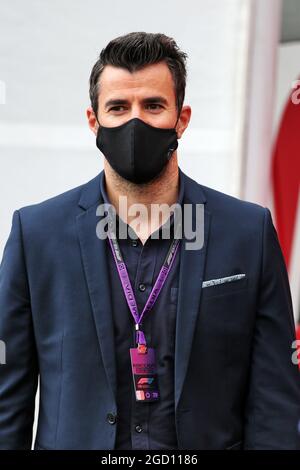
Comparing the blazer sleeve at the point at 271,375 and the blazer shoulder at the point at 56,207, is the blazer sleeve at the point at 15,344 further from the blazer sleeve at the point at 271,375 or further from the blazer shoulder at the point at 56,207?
the blazer sleeve at the point at 271,375

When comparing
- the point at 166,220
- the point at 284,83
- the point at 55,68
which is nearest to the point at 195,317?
the point at 166,220

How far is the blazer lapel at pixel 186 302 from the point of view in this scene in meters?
2.46

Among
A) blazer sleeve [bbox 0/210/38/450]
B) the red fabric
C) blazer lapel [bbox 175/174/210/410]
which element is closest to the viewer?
blazer lapel [bbox 175/174/210/410]

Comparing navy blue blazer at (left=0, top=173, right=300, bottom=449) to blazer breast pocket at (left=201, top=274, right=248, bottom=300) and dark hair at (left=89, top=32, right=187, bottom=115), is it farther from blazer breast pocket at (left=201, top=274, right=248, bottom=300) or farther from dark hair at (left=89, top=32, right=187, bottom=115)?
dark hair at (left=89, top=32, right=187, bottom=115)

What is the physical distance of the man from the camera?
249 cm

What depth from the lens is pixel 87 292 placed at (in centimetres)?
254

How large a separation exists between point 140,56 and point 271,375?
94 cm

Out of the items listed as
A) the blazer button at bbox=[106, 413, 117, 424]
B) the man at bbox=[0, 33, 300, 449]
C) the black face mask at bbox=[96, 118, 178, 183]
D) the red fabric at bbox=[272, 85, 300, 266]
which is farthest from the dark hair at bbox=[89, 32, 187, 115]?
the red fabric at bbox=[272, 85, 300, 266]

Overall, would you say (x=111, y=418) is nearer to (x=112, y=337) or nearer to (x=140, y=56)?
(x=112, y=337)

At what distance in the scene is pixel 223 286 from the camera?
2557 mm

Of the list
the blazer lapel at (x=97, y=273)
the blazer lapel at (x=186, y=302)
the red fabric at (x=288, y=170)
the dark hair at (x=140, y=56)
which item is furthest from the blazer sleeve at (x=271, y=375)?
the red fabric at (x=288, y=170)

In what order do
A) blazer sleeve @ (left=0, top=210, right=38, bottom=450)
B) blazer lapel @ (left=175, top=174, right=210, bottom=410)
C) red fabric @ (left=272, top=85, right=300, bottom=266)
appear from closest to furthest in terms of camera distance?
blazer lapel @ (left=175, top=174, right=210, bottom=410)
blazer sleeve @ (left=0, top=210, right=38, bottom=450)
red fabric @ (left=272, top=85, right=300, bottom=266)

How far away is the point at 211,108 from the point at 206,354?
1.91 m
